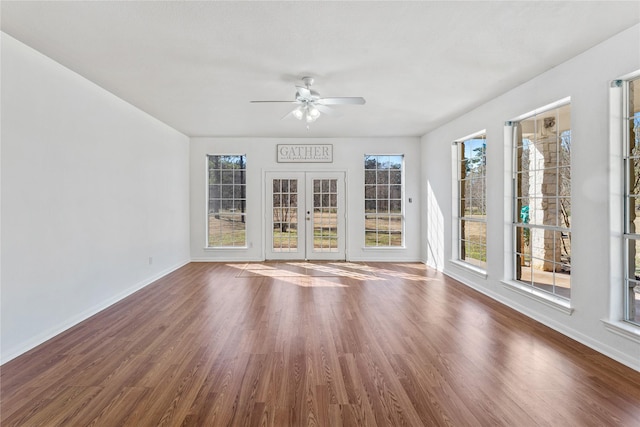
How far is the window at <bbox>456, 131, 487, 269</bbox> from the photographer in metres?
4.89

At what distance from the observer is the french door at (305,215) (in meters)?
7.17

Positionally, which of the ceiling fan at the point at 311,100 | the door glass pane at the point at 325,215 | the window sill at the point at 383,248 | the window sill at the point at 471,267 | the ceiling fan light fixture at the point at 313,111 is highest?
the ceiling fan at the point at 311,100

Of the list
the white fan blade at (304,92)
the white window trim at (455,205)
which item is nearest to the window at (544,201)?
the white window trim at (455,205)

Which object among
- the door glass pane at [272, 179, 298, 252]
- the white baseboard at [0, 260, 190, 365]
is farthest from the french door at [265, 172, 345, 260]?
the white baseboard at [0, 260, 190, 365]

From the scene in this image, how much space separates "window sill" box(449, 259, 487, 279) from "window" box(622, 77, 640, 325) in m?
1.88

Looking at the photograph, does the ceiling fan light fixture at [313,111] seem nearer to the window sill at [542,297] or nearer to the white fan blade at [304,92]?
the white fan blade at [304,92]

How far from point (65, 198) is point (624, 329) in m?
5.24

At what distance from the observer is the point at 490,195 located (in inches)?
177

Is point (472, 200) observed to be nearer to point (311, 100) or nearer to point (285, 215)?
point (311, 100)

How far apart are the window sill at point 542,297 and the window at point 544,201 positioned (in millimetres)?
94

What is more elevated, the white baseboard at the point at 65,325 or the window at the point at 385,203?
the window at the point at 385,203

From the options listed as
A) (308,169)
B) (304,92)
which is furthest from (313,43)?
(308,169)

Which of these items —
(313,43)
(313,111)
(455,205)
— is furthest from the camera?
(455,205)

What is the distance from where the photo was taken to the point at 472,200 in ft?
17.0
